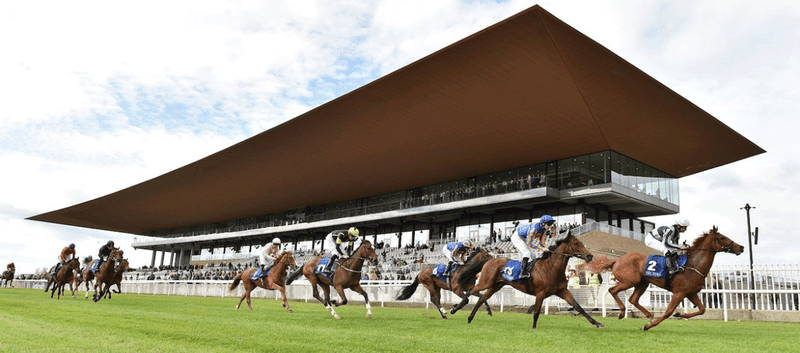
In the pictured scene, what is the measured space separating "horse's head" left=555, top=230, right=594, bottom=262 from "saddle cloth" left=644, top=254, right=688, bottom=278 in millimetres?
1757

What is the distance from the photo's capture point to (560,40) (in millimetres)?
21750

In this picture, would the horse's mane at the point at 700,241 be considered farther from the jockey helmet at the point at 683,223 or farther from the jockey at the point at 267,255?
the jockey at the point at 267,255

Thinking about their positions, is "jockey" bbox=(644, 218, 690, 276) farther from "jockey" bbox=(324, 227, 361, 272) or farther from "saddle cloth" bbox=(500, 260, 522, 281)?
"jockey" bbox=(324, 227, 361, 272)

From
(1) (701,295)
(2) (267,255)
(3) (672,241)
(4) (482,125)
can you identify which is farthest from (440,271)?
(4) (482,125)

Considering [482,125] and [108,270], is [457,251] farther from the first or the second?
[482,125]

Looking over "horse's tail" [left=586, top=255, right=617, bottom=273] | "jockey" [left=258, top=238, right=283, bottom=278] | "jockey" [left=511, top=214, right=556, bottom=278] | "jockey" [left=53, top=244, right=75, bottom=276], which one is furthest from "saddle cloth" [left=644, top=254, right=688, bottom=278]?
"jockey" [left=53, top=244, right=75, bottom=276]

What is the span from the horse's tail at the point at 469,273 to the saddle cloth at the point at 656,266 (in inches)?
122

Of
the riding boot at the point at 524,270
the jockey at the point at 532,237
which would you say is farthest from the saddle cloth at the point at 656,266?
the riding boot at the point at 524,270

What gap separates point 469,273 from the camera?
38.4ft

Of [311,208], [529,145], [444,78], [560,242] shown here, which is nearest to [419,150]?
[529,145]

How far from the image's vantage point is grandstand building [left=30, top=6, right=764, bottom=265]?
79.1 ft

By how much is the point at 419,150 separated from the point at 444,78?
31.3ft

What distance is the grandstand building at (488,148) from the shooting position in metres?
24.1

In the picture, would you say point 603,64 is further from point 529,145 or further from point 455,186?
point 455,186
